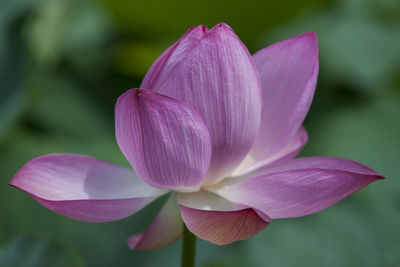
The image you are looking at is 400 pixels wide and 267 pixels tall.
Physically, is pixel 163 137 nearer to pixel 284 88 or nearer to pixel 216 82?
pixel 216 82

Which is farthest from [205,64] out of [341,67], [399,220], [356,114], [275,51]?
[341,67]

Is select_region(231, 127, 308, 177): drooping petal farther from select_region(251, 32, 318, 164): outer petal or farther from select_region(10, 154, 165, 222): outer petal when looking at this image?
select_region(10, 154, 165, 222): outer petal

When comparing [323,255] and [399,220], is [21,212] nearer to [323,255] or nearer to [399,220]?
[323,255]

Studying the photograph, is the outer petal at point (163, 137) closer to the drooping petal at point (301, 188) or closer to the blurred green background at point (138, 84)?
the drooping petal at point (301, 188)

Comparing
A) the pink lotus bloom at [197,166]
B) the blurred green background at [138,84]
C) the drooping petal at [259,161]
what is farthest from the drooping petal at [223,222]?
the blurred green background at [138,84]

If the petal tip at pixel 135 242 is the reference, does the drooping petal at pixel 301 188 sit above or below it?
above

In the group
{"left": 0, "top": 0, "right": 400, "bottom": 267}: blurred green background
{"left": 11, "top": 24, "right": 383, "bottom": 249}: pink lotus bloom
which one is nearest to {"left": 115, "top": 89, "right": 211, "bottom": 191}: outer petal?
{"left": 11, "top": 24, "right": 383, "bottom": 249}: pink lotus bloom

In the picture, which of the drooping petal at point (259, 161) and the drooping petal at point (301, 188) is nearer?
the drooping petal at point (301, 188)
